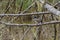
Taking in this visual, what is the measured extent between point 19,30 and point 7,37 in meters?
0.23

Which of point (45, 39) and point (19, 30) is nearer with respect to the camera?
point (45, 39)

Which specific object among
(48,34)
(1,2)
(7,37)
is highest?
(1,2)

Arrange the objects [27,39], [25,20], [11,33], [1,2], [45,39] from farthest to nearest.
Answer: [1,2], [25,20], [11,33], [27,39], [45,39]

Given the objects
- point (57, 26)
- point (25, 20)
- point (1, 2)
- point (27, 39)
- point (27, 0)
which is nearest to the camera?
point (57, 26)

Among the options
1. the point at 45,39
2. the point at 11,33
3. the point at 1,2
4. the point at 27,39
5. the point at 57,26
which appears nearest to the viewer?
the point at 57,26

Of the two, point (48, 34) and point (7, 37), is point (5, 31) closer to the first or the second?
point (7, 37)

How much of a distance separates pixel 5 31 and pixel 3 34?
150mm

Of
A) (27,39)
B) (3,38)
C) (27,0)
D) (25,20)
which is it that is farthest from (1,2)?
(27,0)

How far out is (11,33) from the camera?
3014 millimetres

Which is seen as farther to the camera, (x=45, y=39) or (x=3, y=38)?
(x=3, y=38)

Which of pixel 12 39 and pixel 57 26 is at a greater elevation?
pixel 57 26

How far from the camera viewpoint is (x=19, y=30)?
312cm

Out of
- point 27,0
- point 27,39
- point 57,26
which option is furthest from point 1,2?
point 57,26

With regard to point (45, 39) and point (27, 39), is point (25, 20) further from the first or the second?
point (45, 39)
